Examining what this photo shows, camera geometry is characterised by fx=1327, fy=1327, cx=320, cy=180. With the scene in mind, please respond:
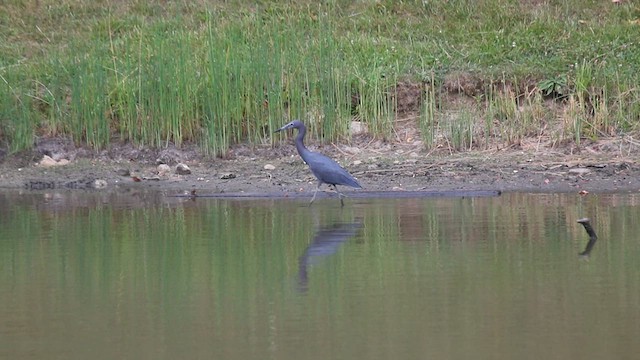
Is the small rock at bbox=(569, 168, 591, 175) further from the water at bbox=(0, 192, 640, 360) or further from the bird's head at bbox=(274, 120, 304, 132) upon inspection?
the bird's head at bbox=(274, 120, 304, 132)

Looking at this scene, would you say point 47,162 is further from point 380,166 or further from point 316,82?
point 380,166

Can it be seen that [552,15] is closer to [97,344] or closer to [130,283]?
[130,283]

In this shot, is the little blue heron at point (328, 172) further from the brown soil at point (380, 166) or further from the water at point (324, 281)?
the brown soil at point (380, 166)

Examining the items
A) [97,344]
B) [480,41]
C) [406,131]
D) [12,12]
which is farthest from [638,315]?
[12,12]

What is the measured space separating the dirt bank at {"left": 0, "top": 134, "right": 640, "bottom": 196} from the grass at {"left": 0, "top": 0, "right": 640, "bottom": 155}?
0.59 feet

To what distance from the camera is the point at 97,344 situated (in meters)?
6.87

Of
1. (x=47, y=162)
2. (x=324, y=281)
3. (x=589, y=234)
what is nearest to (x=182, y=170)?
(x=47, y=162)

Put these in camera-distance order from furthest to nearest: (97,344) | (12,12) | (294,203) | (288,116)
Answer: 1. (12,12)
2. (288,116)
3. (294,203)
4. (97,344)

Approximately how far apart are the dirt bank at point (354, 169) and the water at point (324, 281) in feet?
4.00

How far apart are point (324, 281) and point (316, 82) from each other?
7.09 meters

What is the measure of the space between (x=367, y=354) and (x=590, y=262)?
2.89 meters

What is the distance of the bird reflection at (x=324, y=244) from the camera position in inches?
344

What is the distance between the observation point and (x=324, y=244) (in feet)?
32.4

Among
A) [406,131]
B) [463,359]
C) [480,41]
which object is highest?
[480,41]
